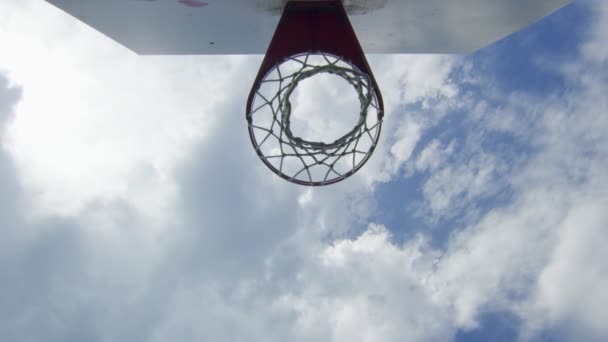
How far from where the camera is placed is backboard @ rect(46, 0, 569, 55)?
544 centimetres

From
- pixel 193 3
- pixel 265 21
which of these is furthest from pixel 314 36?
pixel 193 3

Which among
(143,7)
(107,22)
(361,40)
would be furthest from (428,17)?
(107,22)

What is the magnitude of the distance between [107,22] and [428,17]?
4.69 meters

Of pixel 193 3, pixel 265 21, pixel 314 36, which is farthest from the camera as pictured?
pixel 265 21

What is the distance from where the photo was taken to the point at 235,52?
21.7ft

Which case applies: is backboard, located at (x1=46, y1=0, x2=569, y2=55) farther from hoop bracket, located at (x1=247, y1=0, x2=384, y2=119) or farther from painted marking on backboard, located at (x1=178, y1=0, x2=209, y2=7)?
hoop bracket, located at (x1=247, y1=0, x2=384, y2=119)

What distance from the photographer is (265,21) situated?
575 cm

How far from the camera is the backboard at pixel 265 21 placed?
214 inches

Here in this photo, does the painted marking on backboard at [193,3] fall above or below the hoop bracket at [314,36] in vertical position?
below

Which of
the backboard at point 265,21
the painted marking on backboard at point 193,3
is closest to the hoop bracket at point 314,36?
the backboard at point 265,21

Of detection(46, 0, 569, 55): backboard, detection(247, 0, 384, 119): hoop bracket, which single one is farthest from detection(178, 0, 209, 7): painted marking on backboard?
detection(247, 0, 384, 119): hoop bracket

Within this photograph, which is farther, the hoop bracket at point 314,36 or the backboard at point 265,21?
the backboard at point 265,21

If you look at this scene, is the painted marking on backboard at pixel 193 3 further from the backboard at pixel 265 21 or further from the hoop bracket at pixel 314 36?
the hoop bracket at pixel 314 36

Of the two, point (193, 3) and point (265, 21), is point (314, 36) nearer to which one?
point (265, 21)
